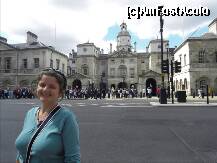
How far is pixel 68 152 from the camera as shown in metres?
2.34

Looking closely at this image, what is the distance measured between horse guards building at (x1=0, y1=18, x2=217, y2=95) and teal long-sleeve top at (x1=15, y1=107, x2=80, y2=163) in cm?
3971

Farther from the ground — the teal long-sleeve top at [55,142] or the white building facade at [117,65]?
the white building facade at [117,65]

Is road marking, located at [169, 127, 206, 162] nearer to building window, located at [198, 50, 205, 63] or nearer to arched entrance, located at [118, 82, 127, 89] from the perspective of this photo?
building window, located at [198, 50, 205, 63]

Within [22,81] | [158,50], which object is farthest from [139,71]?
[22,81]

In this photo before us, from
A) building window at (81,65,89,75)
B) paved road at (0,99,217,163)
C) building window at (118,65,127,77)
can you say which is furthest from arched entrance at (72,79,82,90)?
paved road at (0,99,217,163)

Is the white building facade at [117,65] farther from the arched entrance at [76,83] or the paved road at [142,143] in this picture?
the paved road at [142,143]

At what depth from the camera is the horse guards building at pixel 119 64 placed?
49781 mm

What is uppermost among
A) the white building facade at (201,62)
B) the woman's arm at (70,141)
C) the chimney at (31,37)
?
the chimney at (31,37)

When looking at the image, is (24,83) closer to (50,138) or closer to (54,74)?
(54,74)

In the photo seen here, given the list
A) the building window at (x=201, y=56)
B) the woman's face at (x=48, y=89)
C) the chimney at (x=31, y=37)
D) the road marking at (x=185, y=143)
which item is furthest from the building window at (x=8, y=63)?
the woman's face at (x=48, y=89)

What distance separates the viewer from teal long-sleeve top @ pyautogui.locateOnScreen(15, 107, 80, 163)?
2301 mm

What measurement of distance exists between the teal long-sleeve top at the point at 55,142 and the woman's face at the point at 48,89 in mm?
198

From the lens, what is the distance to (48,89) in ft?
8.56

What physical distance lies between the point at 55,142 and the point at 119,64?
80.8m
